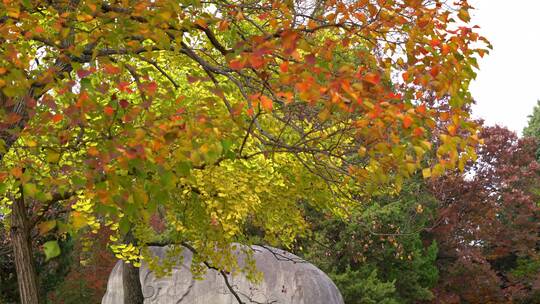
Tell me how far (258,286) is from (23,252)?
7.06 meters

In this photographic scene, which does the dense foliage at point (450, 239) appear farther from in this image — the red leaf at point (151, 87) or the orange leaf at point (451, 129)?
the red leaf at point (151, 87)

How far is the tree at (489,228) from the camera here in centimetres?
1958

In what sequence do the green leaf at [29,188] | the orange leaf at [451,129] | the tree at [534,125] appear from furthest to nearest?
the tree at [534,125]
the orange leaf at [451,129]
the green leaf at [29,188]

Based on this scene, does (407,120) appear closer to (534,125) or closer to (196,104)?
(196,104)

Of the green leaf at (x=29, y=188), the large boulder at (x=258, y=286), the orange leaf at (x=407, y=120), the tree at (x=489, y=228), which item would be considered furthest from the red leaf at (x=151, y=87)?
the tree at (x=489, y=228)

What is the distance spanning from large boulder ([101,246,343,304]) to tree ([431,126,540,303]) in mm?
Answer: 5777

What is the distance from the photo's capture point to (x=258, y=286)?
14094 millimetres

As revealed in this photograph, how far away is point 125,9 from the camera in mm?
5621

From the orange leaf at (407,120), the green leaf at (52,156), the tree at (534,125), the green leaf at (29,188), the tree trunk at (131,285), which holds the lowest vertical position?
the orange leaf at (407,120)

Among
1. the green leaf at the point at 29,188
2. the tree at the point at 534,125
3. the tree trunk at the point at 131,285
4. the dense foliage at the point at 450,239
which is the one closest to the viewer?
the green leaf at the point at 29,188

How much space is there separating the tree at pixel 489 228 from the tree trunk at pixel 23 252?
12.9 m

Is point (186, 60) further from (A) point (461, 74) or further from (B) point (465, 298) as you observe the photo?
(B) point (465, 298)

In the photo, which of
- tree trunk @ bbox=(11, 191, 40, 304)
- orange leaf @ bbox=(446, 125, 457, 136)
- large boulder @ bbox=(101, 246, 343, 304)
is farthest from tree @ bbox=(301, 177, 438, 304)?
orange leaf @ bbox=(446, 125, 457, 136)

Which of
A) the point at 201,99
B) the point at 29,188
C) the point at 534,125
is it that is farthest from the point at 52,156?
the point at 534,125
